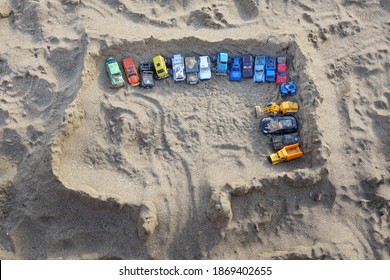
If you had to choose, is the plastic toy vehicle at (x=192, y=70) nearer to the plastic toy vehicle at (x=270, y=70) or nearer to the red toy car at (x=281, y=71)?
the plastic toy vehicle at (x=270, y=70)

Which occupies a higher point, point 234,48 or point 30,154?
point 234,48

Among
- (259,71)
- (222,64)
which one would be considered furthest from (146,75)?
(259,71)

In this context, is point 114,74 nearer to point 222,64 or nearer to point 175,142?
point 175,142

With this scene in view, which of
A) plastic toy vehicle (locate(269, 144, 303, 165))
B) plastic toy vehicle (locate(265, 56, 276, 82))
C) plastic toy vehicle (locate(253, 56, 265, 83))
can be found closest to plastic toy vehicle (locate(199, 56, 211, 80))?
plastic toy vehicle (locate(253, 56, 265, 83))

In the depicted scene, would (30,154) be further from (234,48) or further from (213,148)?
(234,48)

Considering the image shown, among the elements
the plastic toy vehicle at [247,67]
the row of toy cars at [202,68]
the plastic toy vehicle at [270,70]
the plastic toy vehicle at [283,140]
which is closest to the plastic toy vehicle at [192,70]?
the row of toy cars at [202,68]

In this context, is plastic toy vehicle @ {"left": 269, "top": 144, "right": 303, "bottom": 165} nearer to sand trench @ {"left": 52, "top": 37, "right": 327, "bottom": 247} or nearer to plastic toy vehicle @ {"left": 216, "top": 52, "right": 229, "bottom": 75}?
sand trench @ {"left": 52, "top": 37, "right": 327, "bottom": 247}

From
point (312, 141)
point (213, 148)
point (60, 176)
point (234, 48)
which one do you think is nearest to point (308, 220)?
point (312, 141)
